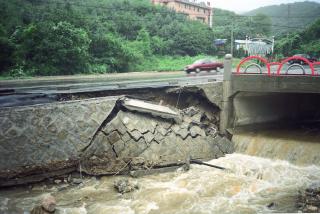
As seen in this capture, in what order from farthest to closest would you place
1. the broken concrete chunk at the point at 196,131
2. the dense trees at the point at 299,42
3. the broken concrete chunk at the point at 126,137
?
the dense trees at the point at 299,42 < the broken concrete chunk at the point at 196,131 < the broken concrete chunk at the point at 126,137

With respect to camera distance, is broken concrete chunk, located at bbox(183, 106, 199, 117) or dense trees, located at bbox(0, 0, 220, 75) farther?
dense trees, located at bbox(0, 0, 220, 75)

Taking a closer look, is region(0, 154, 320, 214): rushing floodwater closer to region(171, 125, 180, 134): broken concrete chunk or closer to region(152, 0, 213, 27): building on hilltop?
region(171, 125, 180, 134): broken concrete chunk

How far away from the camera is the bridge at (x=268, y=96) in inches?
579

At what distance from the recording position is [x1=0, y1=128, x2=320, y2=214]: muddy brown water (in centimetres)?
1048

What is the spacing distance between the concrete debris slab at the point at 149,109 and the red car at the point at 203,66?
12954 millimetres

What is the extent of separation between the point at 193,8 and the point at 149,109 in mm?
46181

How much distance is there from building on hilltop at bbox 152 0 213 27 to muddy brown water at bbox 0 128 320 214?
1667 inches

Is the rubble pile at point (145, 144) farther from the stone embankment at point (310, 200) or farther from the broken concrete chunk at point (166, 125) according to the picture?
the stone embankment at point (310, 200)

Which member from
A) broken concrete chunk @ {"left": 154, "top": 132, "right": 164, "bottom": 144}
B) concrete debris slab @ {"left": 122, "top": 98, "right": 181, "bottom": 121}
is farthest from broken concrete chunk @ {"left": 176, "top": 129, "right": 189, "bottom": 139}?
broken concrete chunk @ {"left": 154, "top": 132, "right": 164, "bottom": 144}

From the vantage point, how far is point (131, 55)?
33.2m

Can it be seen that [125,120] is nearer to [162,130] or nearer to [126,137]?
[126,137]

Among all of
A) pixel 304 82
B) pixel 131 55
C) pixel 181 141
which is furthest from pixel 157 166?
pixel 131 55

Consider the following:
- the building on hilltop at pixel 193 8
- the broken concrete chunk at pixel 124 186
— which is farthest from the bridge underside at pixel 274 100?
the building on hilltop at pixel 193 8

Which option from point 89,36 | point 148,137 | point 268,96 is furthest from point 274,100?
point 89,36
